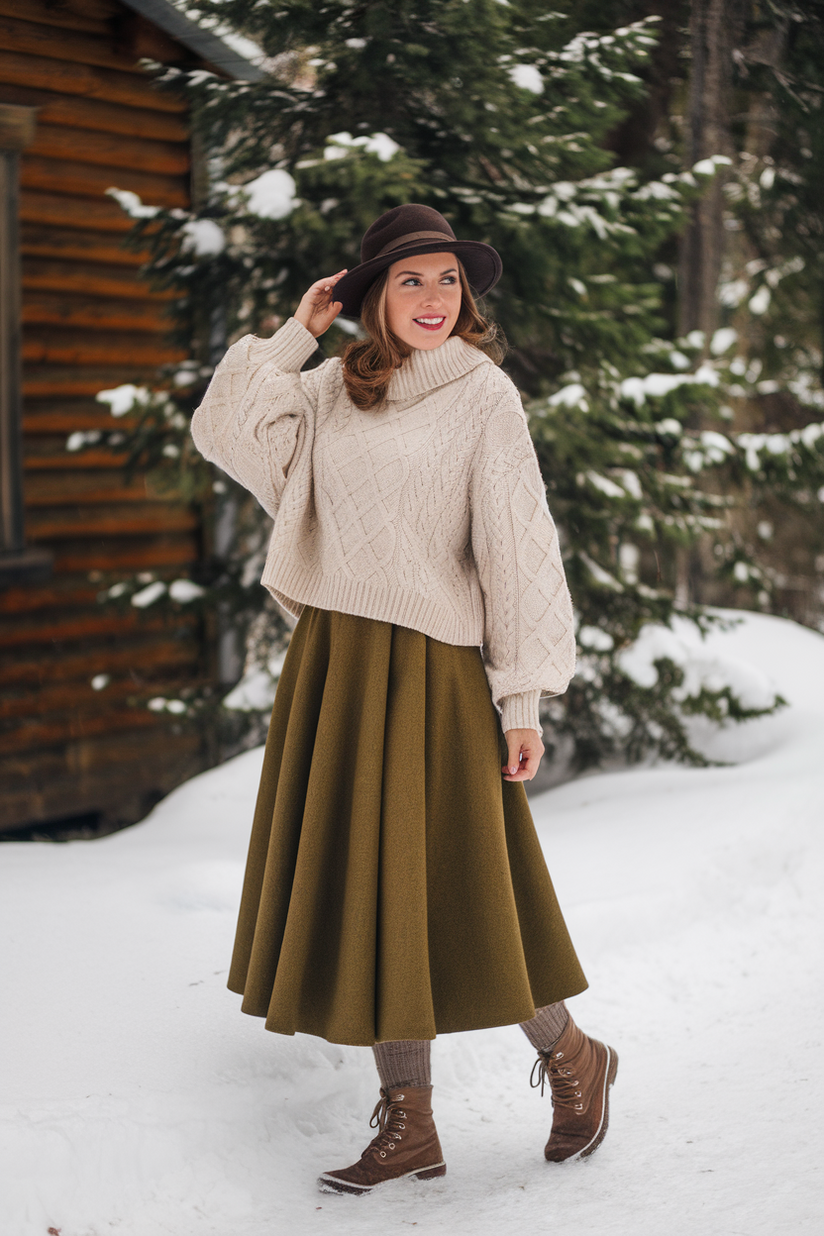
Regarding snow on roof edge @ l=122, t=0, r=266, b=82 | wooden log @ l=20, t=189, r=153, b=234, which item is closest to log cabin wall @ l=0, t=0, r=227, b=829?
wooden log @ l=20, t=189, r=153, b=234

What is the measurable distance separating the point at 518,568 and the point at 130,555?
147 inches

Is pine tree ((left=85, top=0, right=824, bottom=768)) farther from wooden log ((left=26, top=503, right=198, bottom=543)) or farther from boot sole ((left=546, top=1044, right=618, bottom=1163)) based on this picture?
boot sole ((left=546, top=1044, right=618, bottom=1163))

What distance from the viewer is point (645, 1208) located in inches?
86.9

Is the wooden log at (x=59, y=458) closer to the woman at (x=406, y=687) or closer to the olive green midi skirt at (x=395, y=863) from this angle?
the woman at (x=406, y=687)

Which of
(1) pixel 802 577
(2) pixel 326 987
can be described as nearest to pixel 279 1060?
(2) pixel 326 987

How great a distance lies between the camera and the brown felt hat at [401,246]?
2.26 m

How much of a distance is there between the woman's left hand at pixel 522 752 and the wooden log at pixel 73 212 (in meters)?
3.77

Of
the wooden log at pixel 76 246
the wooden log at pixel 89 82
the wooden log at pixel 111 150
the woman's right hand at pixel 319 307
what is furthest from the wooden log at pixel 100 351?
the woman's right hand at pixel 319 307

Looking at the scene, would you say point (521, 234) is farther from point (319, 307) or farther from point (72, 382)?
point (72, 382)

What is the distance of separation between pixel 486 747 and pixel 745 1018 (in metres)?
1.43

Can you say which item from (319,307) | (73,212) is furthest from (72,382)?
(319,307)

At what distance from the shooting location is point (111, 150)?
521 cm

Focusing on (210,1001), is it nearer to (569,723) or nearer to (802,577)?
(569,723)

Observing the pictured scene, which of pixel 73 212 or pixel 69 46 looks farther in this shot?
pixel 73 212
